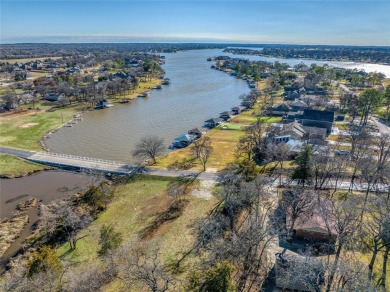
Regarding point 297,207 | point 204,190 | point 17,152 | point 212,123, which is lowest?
point 17,152

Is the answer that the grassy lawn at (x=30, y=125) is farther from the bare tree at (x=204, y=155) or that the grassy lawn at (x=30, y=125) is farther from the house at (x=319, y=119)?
the house at (x=319, y=119)

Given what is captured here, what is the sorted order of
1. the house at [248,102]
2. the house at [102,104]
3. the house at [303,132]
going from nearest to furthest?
the house at [303,132], the house at [102,104], the house at [248,102]

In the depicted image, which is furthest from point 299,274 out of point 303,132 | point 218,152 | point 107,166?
point 303,132

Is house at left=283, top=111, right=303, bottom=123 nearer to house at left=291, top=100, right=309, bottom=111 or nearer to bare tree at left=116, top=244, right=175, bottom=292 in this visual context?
house at left=291, top=100, right=309, bottom=111

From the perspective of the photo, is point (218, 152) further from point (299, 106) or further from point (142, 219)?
point (299, 106)

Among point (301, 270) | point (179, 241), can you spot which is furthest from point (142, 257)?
point (301, 270)

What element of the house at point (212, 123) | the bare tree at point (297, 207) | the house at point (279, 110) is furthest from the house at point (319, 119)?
the bare tree at point (297, 207)

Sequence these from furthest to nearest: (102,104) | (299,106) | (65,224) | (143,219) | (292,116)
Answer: (102,104)
(299,106)
(292,116)
(143,219)
(65,224)
